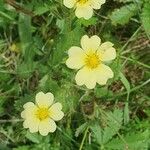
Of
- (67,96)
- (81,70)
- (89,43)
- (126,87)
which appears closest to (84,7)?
(89,43)

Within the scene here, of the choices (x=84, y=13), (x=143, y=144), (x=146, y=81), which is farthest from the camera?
(x=146, y=81)

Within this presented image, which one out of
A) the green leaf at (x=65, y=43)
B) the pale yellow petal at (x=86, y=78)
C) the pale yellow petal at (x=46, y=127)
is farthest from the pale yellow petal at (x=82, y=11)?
the pale yellow petal at (x=46, y=127)

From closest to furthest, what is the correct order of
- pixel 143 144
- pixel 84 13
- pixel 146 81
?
pixel 84 13 < pixel 143 144 < pixel 146 81

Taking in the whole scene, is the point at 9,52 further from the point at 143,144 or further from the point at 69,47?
the point at 143,144

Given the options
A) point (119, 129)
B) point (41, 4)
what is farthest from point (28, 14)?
point (119, 129)

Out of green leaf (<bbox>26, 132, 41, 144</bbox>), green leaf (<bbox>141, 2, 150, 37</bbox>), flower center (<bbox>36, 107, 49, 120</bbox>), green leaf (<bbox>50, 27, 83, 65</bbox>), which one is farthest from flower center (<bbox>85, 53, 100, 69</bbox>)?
green leaf (<bbox>26, 132, 41, 144</bbox>)
